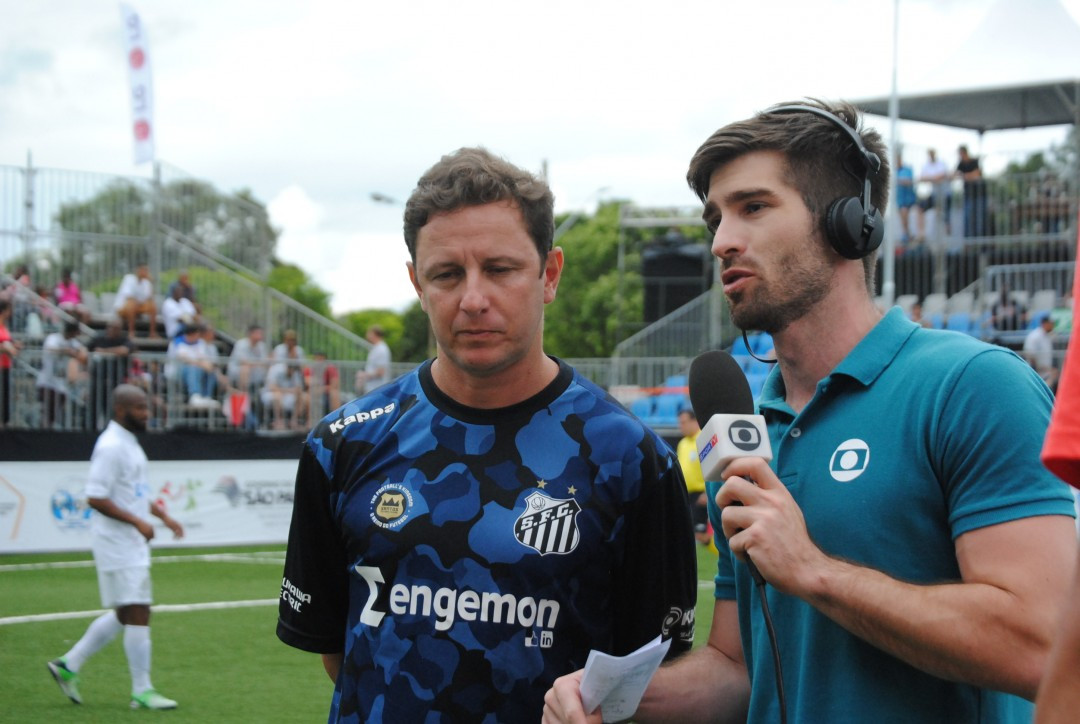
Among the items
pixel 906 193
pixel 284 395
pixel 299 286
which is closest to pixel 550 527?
pixel 284 395

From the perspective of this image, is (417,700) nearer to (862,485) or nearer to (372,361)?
(862,485)

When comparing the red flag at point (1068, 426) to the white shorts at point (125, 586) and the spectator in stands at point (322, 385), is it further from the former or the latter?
the spectator in stands at point (322, 385)

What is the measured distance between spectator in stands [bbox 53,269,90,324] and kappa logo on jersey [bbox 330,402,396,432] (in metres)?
21.4

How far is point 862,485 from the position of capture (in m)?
2.38

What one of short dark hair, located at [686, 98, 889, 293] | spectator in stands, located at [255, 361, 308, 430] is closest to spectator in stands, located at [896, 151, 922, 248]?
spectator in stands, located at [255, 361, 308, 430]

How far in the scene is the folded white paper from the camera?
230 centimetres

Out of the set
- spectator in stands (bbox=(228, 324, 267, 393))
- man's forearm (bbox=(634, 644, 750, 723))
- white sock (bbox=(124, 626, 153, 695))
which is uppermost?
man's forearm (bbox=(634, 644, 750, 723))

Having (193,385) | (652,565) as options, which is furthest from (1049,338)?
(652,565)

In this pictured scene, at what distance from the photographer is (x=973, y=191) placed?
25.8 metres

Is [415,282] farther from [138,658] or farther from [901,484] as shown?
[138,658]

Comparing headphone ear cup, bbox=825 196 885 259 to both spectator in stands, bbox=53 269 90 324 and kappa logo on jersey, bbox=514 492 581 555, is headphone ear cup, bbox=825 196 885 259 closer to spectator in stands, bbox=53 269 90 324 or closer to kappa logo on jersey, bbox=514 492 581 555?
kappa logo on jersey, bbox=514 492 581 555

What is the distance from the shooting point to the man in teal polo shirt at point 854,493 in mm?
2168

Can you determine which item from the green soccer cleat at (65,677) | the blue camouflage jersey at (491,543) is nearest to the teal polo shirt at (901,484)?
the blue camouflage jersey at (491,543)

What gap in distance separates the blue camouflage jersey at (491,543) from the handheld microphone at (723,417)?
0.41m
